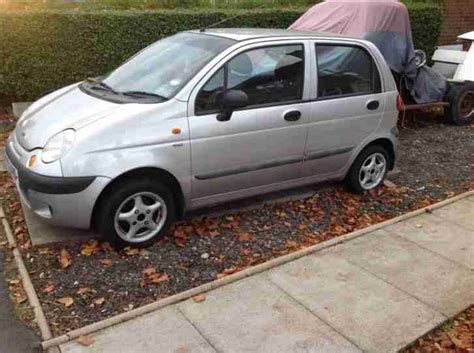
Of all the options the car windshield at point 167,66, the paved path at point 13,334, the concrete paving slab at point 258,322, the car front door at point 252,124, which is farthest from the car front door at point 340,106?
the paved path at point 13,334

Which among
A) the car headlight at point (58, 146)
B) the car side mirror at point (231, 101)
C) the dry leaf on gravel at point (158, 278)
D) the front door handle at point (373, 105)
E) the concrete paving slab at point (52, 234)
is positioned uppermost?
the car side mirror at point (231, 101)

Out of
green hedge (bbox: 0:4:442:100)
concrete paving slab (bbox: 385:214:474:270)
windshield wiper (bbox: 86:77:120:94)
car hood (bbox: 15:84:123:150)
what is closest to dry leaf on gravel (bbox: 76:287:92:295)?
car hood (bbox: 15:84:123:150)

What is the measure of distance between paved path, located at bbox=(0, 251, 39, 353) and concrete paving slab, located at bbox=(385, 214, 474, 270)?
9.97 ft

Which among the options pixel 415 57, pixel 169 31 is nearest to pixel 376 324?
pixel 415 57

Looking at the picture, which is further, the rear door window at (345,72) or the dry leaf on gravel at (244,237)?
the rear door window at (345,72)

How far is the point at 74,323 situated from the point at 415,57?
640 centimetres

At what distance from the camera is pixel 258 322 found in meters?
3.30

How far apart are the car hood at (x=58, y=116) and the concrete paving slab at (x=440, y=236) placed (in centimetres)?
269

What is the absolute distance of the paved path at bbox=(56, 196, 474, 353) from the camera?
3.11m

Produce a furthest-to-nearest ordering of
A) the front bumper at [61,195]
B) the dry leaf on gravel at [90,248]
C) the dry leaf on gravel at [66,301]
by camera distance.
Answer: the dry leaf on gravel at [90,248]
the front bumper at [61,195]
the dry leaf on gravel at [66,301]

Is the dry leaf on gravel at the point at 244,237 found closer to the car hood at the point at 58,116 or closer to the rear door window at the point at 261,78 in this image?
the rear door window at the point at 261,78

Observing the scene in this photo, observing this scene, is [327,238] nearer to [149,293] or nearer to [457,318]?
[457,318]

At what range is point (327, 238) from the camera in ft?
15.0

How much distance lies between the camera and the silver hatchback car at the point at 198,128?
12.6 ft
